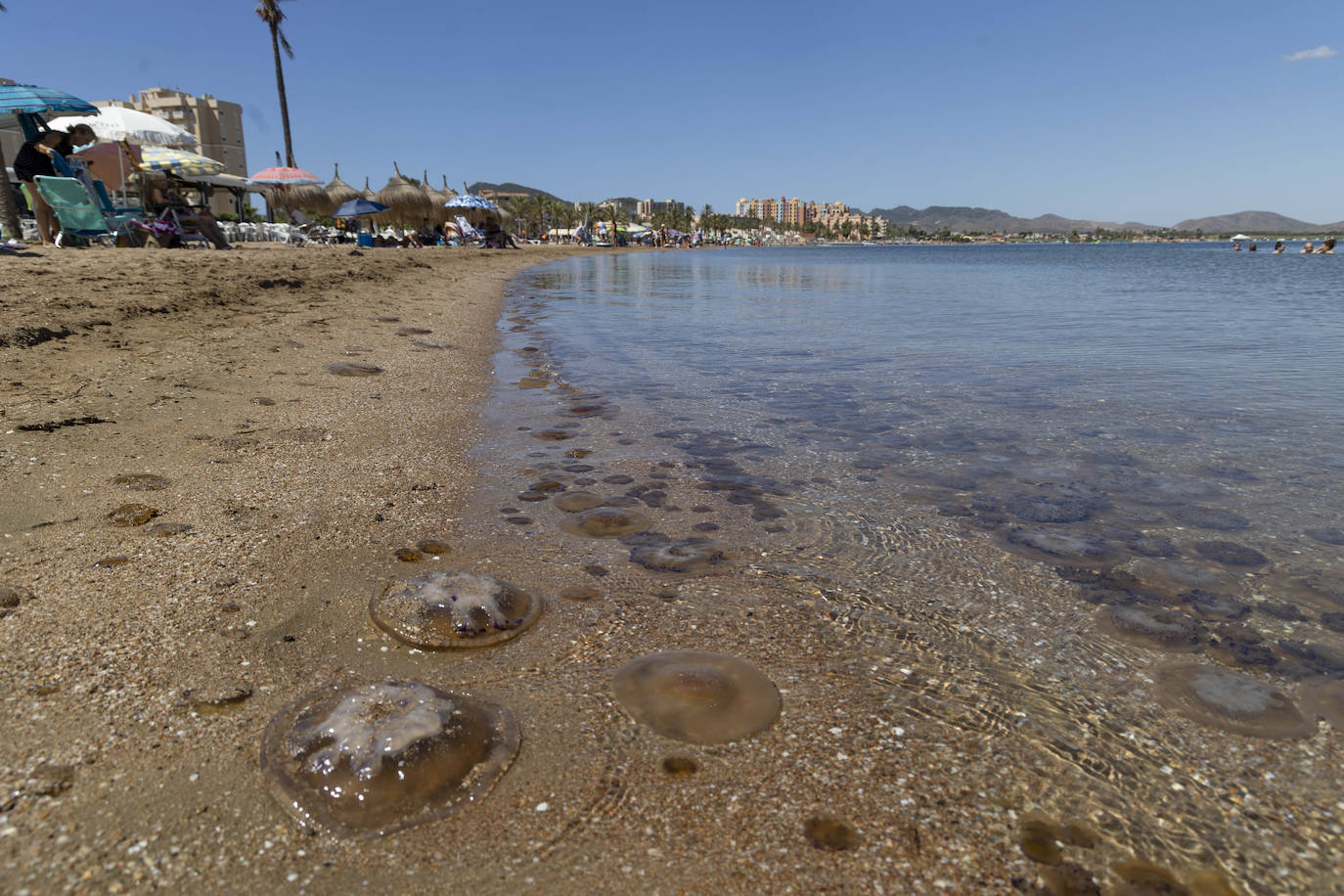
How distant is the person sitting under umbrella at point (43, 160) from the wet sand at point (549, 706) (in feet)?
34.6

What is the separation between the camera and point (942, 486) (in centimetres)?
413

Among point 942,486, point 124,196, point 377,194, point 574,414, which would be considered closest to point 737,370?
point 574,414

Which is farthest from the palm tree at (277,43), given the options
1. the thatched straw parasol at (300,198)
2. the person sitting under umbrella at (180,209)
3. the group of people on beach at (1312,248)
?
the group of people on beach at (1312,248)

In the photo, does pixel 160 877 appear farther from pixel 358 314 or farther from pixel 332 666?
pixel 358 314

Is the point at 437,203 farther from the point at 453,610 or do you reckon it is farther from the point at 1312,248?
the point at 1312,248

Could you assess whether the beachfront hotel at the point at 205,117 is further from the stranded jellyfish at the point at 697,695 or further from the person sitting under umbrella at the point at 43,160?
the stranded jellyfish at the point at 697,695

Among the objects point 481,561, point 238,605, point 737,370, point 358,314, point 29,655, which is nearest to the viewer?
point 29,655

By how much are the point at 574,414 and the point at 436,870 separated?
4.34 metres

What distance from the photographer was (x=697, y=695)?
214cm

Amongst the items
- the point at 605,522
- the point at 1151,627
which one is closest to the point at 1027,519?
the point at 1151,627

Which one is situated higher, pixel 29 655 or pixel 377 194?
pixel 377 194

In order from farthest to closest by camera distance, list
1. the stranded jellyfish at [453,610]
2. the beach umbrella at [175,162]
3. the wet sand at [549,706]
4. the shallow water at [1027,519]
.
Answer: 1. the beach umbrella at [175,162]
2. the stranded jellyfish at [453,610]
3. the shallow water at [1027,519]
4. the wet sand at [549,706]

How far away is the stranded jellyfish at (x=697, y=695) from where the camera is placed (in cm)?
201

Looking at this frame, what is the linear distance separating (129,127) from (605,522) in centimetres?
2197
